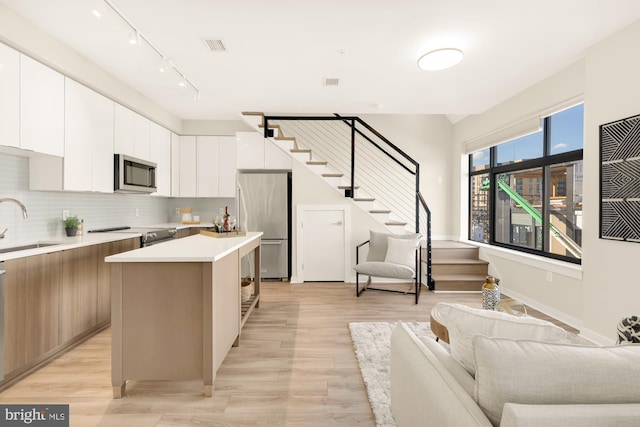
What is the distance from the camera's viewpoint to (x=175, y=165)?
5.39 meters

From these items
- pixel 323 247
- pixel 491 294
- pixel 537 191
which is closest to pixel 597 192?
pixel 537 191

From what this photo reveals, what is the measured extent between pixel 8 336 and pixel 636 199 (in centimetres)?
467

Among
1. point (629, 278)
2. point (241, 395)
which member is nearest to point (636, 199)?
point (629, 278)

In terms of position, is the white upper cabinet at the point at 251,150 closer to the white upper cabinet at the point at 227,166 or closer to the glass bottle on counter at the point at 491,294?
the white upper cabinet at the point at 227,166

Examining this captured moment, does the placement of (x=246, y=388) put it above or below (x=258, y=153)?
below

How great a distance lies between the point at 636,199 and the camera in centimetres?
257

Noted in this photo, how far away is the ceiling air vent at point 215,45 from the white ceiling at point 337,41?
7 centimetres

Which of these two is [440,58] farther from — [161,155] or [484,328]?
[161,155]

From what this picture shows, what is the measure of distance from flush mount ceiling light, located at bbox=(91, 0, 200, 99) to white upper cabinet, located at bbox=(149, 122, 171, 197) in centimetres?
105

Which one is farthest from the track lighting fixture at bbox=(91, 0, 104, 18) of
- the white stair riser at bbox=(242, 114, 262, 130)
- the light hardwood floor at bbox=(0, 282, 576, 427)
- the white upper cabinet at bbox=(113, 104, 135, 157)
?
the white stair riser at bbox=(242, 114, 262, 130)

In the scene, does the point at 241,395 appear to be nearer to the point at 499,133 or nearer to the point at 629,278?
the point at 629,278

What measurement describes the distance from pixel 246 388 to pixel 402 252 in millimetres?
2865

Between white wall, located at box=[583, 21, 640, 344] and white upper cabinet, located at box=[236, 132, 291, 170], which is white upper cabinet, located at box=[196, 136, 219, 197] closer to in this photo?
white upper cabinet, located at box=[236, 132, 291, 170]

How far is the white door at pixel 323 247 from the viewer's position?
5.30 meters
